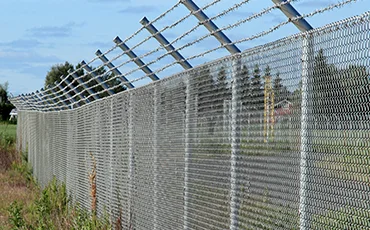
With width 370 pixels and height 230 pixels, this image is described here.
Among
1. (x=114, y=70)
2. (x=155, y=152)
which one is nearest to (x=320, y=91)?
(x=155, y=152)

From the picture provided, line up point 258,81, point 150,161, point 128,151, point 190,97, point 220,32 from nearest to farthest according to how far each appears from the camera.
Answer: point 258,81
point 220,32
point 190,97
point 150,161
point 128,151

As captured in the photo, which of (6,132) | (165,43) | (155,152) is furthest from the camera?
(6,132)

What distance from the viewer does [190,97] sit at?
20.8 ft

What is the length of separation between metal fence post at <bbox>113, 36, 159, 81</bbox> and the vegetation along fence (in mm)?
12

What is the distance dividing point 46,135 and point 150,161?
958 cm

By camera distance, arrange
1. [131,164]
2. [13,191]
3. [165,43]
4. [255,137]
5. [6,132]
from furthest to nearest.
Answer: [6,132] < [13,191] < [131,164] < [165,43] < [255,137]

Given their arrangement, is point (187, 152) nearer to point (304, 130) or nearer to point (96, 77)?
point (304, 130)

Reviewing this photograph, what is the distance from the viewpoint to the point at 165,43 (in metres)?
6.91

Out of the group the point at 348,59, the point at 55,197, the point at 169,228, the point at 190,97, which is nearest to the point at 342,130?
the point at 348,59

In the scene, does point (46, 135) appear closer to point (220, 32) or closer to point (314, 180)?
point (220, 32)

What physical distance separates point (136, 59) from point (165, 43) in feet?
3.42

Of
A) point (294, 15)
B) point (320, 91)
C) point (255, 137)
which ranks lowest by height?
point (255, 137)

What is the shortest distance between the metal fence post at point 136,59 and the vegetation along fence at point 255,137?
0.01 m

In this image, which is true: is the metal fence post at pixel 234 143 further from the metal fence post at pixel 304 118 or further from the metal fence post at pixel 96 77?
the metal fence post at pixel 96 77
